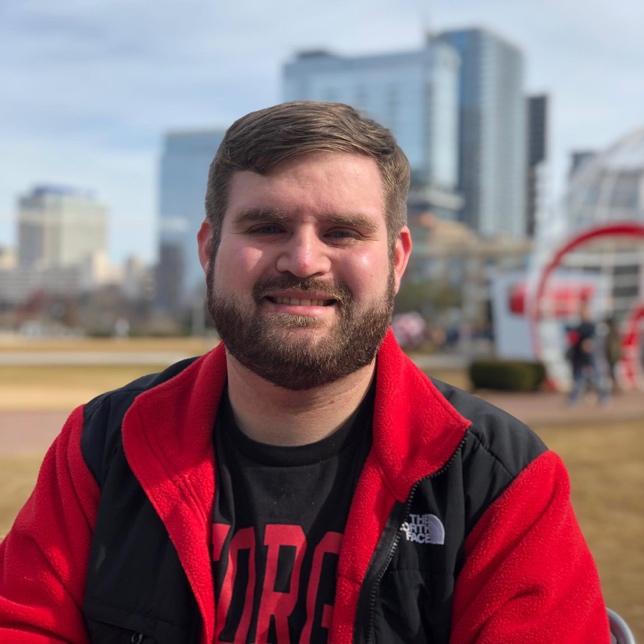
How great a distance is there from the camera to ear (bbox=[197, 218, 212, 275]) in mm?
1926

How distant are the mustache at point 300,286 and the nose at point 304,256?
0.05 ft

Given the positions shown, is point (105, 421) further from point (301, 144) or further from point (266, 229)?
point (301, 144)

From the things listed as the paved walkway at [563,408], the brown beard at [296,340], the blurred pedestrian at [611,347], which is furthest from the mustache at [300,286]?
the blurred pedestrian at [611,347]

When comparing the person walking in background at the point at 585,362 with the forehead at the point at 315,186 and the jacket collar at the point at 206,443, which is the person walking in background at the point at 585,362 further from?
the forehead at the point at 315,186

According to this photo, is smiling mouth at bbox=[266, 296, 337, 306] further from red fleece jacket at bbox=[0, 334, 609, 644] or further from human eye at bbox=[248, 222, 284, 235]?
red fleece jacket at bbox=[0, 334, 609, 644]

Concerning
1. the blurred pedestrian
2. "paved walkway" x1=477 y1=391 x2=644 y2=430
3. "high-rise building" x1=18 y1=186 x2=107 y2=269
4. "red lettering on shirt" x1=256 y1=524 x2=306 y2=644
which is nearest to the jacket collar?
"red lettering on shirt" x1=256 y1=524 x2=306 y2=644

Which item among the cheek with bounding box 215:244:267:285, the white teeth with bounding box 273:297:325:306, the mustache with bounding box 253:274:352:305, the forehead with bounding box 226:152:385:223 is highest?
the forehead with bounding box 226:152:385:223

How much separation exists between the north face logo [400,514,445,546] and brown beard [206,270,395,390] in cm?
33

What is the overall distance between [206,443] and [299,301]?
0.39 m

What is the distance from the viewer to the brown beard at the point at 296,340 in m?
1.76

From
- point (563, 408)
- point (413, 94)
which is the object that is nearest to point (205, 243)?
point (563, 408)

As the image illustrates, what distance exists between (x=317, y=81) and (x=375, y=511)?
473ft

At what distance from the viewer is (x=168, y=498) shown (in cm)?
183

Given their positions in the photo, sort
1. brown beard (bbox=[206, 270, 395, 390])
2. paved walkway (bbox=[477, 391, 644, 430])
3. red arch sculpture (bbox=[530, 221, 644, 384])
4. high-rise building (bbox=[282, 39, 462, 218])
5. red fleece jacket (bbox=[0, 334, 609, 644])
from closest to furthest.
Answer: red fleece jacket (bbox=[0, 334, 609, 644]), brown beard (bbox=[206, 270, 395, 390]), paved walkway (bbox=[477, 391, 644, 430]), red arch sculpture (bbox=[530, 221, 644, 384]), high-rise building (bbox=[282, 39, 462, 218])
